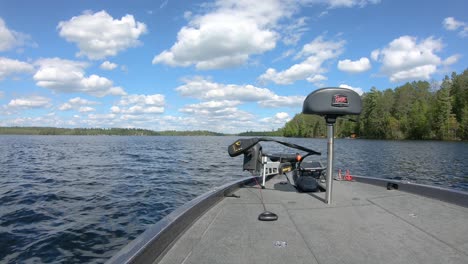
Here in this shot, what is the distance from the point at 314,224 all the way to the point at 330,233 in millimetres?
344

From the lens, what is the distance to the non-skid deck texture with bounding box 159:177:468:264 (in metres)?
2.89

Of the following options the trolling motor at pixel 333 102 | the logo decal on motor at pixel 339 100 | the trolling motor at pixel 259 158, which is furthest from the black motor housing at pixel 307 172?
the logo decal on motor at pixel 339 100

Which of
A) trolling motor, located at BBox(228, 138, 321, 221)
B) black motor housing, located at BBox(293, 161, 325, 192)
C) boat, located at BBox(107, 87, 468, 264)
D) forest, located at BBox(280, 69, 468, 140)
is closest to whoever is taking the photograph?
boat, located at BBox(107, 87, 468, 264)

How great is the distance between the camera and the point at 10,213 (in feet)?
28.3

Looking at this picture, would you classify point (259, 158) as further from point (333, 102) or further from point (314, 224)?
point (314, 224)

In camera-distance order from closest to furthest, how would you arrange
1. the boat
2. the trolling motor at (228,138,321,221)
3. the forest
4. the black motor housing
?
1. the boat
2. the trolling motor at (228,138,321,221)
3. the black motor housing
4. the forest

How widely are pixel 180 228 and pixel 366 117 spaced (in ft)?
372

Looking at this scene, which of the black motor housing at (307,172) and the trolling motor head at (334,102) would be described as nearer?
the trolling motor head at (334,102)

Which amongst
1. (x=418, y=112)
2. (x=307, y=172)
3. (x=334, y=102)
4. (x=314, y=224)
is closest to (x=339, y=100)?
(x=334, y=102)

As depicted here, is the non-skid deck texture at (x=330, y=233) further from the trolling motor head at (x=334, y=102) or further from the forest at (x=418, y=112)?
the forest at (x=418, y=112)

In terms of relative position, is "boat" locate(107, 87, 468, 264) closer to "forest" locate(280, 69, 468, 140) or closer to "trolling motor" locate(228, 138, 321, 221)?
"trolling motor" locate(228, 138, 321, 221)

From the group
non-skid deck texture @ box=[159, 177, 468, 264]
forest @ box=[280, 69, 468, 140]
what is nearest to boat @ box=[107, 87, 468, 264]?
non-skid deck texture @ box=[159, 177, 468, 264]

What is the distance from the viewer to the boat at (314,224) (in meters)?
2.88

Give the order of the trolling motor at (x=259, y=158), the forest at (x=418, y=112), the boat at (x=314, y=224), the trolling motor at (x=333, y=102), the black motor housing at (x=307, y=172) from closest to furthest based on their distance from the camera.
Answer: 1. the boat at (x=314, y=224)
2. the trolling motor at (x=333, y=102)
3. the trolling motor at (x=259, y=158)
4. the black motor housing at (x=307, y=172)
5. the forest at (x=418, y=112)
